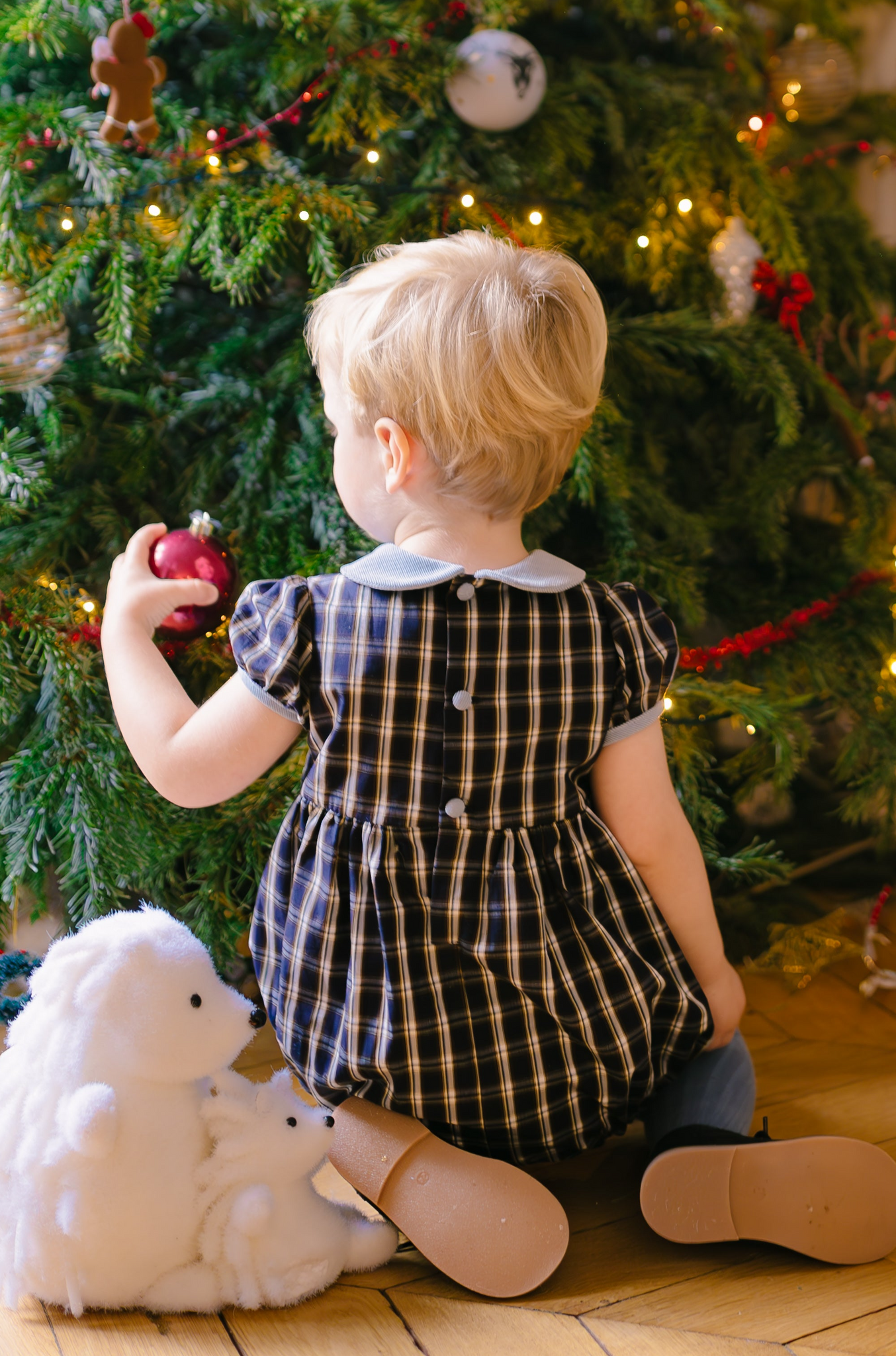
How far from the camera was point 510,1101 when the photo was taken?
2.73ft

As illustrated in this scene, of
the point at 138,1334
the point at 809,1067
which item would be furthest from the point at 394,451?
the point at 809,1067

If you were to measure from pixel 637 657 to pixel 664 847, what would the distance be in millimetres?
159

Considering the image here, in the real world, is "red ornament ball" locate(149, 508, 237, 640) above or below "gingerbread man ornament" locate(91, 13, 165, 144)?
below

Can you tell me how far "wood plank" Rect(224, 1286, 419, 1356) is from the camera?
736 mm

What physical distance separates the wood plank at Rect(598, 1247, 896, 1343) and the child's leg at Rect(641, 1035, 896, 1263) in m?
0.02

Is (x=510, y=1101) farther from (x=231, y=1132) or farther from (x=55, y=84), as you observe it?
(x=55, y=84)

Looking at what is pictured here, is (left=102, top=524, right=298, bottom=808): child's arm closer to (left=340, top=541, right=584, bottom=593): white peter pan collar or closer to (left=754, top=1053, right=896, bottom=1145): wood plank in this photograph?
(left=340, top=541, right=584, bottom=593): white peter pan collar

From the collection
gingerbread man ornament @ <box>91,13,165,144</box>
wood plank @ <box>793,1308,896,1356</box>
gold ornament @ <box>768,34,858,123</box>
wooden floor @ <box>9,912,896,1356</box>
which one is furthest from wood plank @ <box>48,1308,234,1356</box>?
gold ornament @ <box>768,34,858,123</box>

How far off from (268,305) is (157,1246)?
0.87 meters

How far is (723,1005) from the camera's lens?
92 centimetres

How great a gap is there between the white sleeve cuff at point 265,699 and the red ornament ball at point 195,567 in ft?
0.23

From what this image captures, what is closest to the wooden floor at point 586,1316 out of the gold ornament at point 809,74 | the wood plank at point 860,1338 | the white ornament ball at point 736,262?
the wood plank at point 860,1338

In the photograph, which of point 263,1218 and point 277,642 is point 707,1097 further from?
point 277,642

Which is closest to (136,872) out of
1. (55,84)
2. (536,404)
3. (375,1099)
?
(375,1099)
